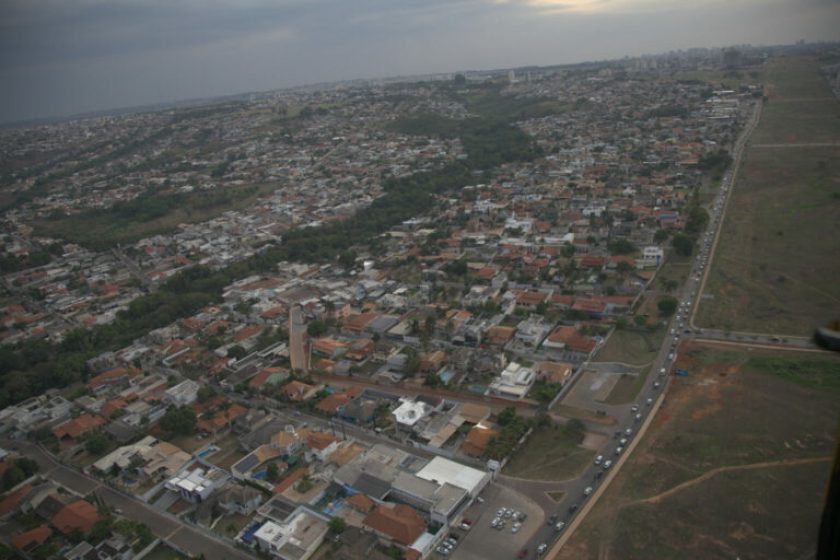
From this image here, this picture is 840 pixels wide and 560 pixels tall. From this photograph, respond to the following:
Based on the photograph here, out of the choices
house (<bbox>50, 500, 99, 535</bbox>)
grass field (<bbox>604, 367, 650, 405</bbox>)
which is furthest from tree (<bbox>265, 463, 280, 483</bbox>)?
grass field (<bbox>604, 367, 650, 405</bbox>)

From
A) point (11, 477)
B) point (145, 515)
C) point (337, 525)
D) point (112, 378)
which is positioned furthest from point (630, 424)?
Result: point (112, 378)

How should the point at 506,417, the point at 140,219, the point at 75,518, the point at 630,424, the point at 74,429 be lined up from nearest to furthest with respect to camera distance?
the point at 75,518 → the point at 630,424 → the point at 506,417 → the point at 74,429 → the point at 140,219

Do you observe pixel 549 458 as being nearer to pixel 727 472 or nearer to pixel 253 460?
pixel 727 472

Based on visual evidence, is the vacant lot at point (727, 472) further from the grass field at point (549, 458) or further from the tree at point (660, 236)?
the tree at point (660, 236)

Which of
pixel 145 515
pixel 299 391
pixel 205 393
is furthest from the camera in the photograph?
pixel 205 393

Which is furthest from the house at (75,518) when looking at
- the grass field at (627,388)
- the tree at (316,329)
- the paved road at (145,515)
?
the grass field at (627,388)

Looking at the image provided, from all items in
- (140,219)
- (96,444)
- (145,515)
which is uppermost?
(140,219)
